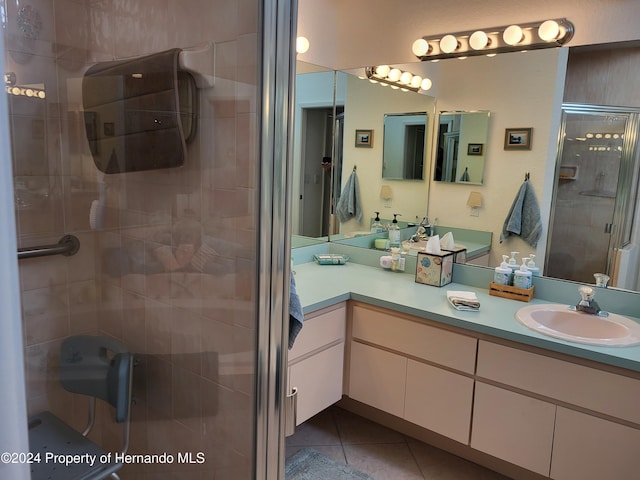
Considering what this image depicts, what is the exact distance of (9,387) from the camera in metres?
0.46

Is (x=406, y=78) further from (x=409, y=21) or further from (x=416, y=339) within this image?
(x=416, y=339)

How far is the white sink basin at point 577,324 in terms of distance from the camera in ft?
5.75

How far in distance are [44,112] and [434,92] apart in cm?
192

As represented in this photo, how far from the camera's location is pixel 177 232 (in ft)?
4.54

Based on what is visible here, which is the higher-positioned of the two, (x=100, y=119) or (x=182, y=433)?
(x=100, y=119)

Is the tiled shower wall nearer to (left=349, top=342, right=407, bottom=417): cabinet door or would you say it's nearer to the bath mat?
the bath mat

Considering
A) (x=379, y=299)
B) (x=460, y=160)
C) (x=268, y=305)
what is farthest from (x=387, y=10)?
(x=268, y=305)

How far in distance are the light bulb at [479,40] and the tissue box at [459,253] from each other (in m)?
1.03

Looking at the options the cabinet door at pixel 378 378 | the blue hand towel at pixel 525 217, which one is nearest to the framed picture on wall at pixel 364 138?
the blue hand towel at pixel 525 217

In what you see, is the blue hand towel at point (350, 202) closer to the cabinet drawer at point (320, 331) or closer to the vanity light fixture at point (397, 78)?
the vanity light fixture at point (397, 78)

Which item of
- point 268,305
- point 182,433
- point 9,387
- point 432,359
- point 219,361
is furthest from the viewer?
point 432,359

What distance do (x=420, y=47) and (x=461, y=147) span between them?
0.59 m

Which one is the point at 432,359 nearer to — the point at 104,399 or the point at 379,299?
the point at 379,299

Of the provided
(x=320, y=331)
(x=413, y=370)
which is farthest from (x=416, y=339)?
(x=320, y=331)
